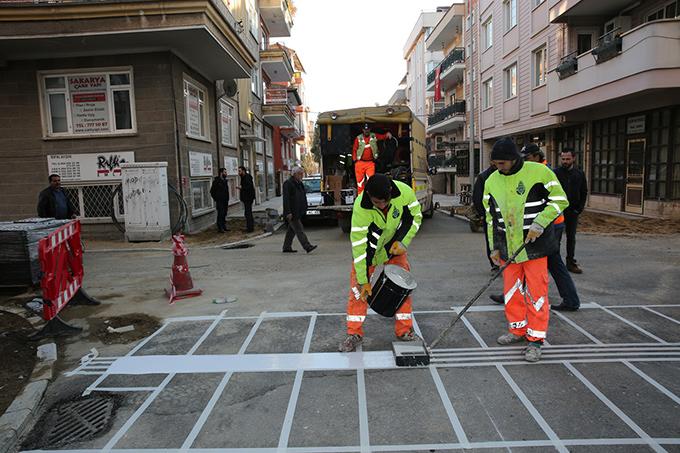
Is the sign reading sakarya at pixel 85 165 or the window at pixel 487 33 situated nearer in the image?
the sign reading sakarya at pixel 85 165

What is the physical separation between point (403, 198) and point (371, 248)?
0.53 m

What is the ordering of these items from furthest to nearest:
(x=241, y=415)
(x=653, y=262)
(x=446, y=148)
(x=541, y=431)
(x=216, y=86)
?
(x=446, y=148) < (x=216, y=86) < (x=653, y=262) < (x=241, y=415) < (x=541, y=431)

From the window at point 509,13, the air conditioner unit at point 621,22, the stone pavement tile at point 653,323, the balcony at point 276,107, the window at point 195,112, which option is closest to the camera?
the stone pavement tile at point 653,323

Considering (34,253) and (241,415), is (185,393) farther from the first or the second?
(34,253)

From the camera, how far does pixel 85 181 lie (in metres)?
13.6

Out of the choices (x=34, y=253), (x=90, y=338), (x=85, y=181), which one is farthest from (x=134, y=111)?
(x=90, y=338)

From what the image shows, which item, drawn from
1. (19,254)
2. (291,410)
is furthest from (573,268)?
(19,254)

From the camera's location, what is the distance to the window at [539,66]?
21.0 metres

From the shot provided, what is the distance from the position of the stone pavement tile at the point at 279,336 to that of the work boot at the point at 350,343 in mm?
421

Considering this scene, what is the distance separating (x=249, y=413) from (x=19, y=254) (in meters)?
5.48

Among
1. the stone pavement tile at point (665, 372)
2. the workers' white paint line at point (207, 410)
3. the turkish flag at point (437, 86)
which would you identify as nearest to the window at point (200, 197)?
the workers' white paint line at point (207, 410)

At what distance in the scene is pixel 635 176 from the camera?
52.6 feet

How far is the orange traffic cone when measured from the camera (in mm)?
6965

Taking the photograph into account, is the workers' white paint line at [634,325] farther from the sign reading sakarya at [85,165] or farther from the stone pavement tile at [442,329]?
the sign reading sakarya at [85,165]
